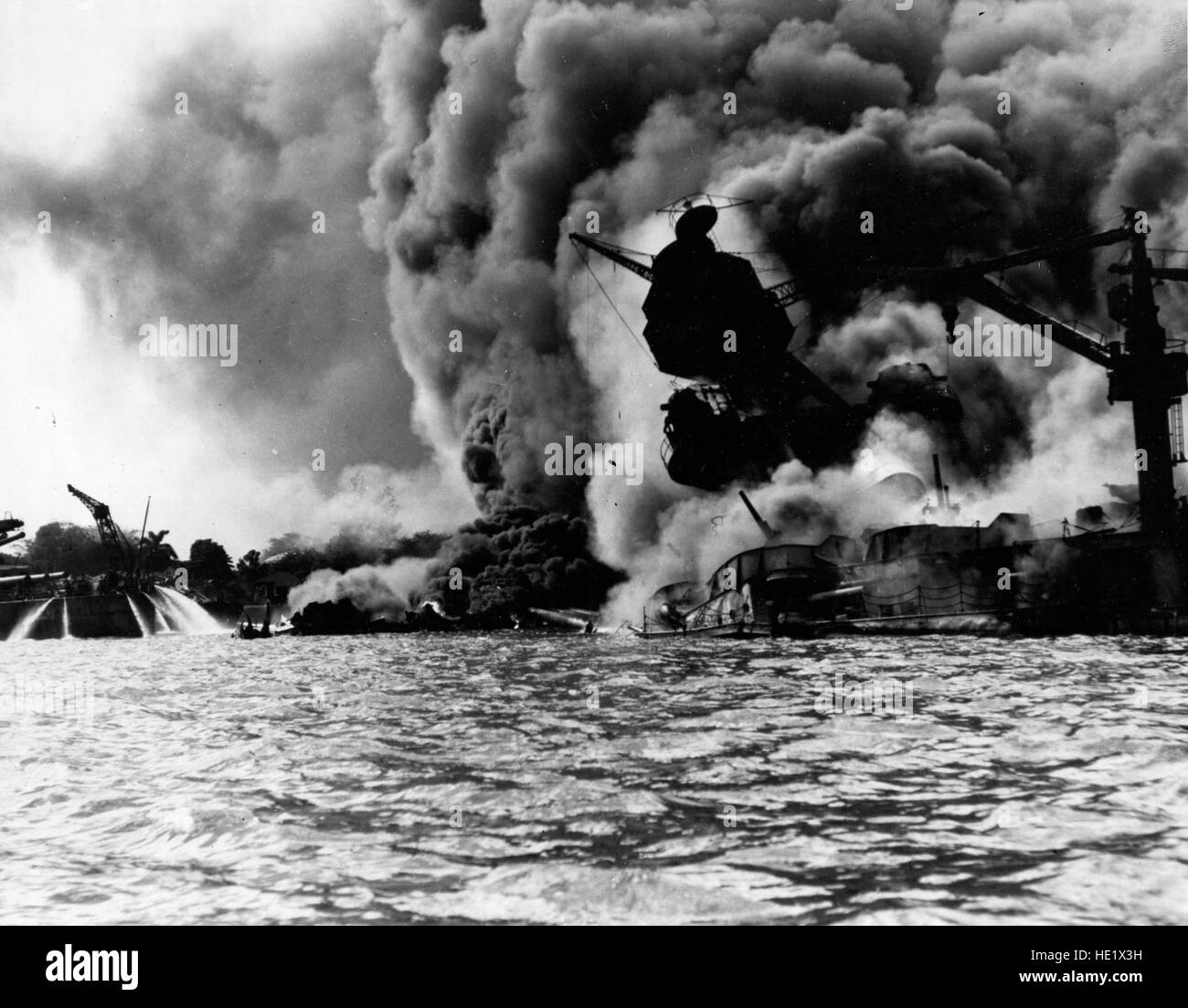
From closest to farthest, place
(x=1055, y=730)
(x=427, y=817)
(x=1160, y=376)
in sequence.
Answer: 1. (x=427, y=817)
2. (x=1055, y=730)
3. (x=1160, y=376)

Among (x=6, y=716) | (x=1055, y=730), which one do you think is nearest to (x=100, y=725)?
(x=6, y=716)

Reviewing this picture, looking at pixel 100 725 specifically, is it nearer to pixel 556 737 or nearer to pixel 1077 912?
pixel 556 737

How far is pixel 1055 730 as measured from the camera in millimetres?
10109

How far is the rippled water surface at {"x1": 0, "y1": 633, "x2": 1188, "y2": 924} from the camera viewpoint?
479 cm
